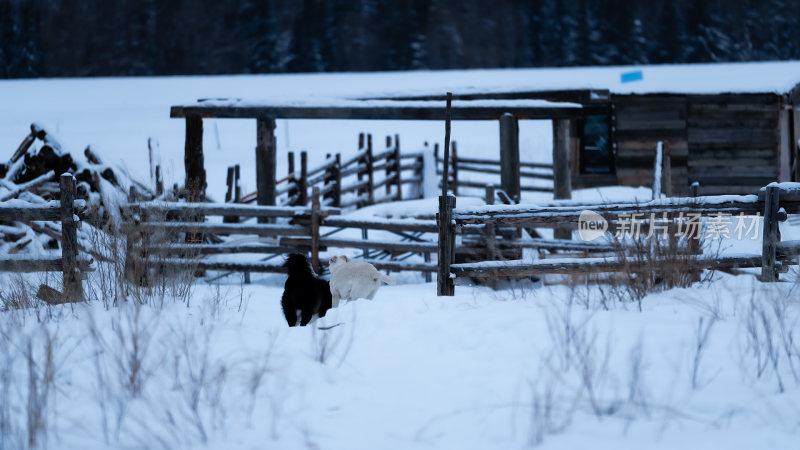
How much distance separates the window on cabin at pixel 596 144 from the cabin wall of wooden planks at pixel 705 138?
8.8 inches

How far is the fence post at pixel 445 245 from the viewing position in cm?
720

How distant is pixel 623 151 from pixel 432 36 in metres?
23.1

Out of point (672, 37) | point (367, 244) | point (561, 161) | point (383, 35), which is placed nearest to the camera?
point (367, 244)

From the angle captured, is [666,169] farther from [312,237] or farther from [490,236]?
[312,237]

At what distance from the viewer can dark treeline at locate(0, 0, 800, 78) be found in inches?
1380

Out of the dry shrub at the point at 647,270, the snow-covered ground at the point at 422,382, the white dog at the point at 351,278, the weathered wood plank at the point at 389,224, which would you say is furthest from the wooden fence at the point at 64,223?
the dry shrub at the point at 647,270

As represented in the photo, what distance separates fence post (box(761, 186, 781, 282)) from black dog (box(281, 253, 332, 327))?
3713 mm

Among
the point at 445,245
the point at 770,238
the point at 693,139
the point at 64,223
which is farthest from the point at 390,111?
the point at 693,139

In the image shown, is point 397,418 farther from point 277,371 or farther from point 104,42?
point 104,42

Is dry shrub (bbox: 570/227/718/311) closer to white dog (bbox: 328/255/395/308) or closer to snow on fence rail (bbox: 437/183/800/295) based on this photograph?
snow on fence rail (bbox: 437/183/800/295)

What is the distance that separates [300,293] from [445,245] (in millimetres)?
1929

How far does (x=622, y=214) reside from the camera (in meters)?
7.02

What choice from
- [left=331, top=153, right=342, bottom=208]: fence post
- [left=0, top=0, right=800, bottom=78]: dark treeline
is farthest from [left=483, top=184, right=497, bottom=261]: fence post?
[left=0, top=0, right=800, bottom=78]: dark treeline

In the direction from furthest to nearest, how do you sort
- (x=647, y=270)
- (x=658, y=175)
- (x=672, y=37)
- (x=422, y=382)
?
(x=672, y=37)
(x=658, y=175)
(x=647, y=270)
(x=422, y=382)
